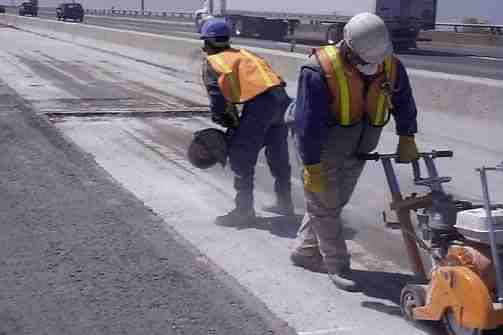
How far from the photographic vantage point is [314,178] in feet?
18.8

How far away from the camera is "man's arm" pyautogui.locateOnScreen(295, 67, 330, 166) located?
18.2ft

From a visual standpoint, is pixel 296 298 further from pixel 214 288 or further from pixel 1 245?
pixel 1 245

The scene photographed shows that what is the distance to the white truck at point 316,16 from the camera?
3391 centimetres

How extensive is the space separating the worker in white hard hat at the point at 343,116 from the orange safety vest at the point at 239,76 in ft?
5.38

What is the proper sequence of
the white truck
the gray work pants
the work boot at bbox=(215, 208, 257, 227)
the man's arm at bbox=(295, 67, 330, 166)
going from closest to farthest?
the man's arm at bbox=(295, 67, 330, 166), the gray work pants, the work boot at bbox=(215, 208, 257, 227), the white truck

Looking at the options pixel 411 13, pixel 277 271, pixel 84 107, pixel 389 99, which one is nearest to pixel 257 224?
pixel 277 271

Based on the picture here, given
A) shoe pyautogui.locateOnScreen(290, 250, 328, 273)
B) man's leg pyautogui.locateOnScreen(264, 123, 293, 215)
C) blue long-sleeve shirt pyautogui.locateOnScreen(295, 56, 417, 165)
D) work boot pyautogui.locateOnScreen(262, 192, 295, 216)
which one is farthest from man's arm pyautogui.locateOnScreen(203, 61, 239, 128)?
blue long-sleeve shirt pyautogui.locateOnScreen(295, 56, 417, 165)

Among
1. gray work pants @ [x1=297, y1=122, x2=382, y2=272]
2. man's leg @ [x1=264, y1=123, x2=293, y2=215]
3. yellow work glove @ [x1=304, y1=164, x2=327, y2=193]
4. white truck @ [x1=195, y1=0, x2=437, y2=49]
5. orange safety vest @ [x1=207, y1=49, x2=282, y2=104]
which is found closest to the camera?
yellow work glove @ [x1=304, y1=164, x2=327, y2=193]

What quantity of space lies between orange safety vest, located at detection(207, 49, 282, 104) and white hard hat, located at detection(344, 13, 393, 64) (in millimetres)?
2165

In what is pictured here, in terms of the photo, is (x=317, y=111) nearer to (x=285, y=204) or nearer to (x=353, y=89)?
(x=353, y=89)

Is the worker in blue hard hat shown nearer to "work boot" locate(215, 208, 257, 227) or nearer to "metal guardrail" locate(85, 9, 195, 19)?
"work boot" locate(215, 208, 257, 227)

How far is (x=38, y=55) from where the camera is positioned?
30531 millimetres

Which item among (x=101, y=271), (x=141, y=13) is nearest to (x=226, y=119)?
(x=101, y=271)

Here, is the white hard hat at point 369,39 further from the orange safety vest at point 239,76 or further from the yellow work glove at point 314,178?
the orange safety vest at point 239,76
